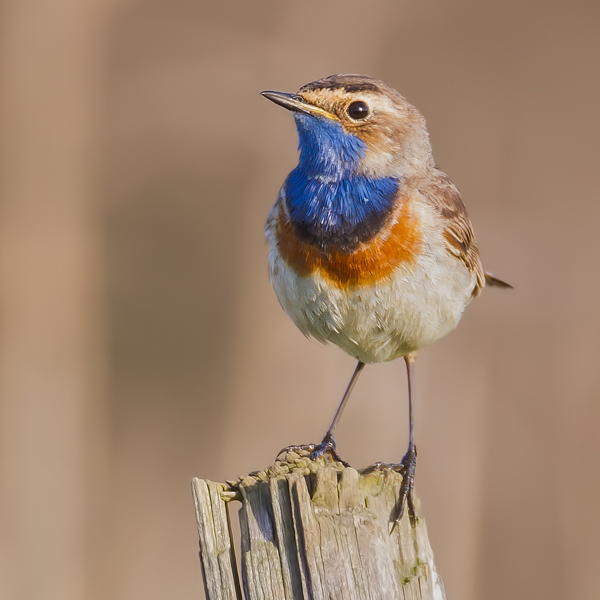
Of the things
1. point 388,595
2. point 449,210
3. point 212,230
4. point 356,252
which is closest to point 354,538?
point 388,595

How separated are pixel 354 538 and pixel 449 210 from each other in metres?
1.76

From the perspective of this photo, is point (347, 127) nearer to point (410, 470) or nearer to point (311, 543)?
point (410, 470)

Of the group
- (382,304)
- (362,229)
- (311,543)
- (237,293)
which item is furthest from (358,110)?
(237,293)

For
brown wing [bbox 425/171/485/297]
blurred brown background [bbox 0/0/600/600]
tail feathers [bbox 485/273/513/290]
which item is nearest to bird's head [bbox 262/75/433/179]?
brown wing [bbox 425/171/485/297]

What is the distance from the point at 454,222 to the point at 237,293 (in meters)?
2.86

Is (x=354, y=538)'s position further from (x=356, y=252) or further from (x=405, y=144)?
(x=405, y=144)

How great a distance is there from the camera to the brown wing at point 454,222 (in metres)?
3.80

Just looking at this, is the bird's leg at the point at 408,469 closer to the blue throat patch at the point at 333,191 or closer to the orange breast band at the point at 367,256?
the orange breast band at the point at 367,256

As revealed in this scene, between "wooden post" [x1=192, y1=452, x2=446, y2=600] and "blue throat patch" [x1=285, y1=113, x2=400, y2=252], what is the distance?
1.18 m

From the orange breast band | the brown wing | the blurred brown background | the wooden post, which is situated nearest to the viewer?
the wooden post

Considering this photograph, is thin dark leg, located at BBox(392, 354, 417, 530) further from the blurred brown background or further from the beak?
the blurred brown background

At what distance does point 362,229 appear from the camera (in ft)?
11.7

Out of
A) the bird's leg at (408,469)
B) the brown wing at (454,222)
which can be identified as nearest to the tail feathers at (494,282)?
the brown wing at (454,222)

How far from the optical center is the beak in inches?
142
